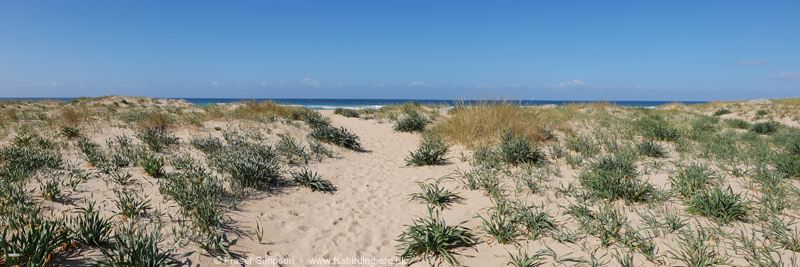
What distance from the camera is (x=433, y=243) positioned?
3016 millimetres

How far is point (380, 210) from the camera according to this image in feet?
13.6

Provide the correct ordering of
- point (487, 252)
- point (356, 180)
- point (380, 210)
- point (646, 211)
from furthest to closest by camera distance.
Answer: point (356, 180) → point (380, 210) → point (646, 211) → point (487, 252)

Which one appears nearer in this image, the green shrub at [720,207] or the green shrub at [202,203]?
the green shrub at [202,203]

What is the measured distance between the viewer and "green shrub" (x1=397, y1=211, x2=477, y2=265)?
297 cm

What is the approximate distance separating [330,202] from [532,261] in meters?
2.62

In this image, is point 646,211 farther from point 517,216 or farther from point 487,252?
point 487,252

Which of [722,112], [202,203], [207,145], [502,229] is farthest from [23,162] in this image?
[722,112]

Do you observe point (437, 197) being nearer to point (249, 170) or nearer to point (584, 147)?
point (249, 170)

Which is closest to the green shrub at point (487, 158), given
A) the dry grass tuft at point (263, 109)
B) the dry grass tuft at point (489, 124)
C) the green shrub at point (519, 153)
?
the green shrub at point (519, 153)

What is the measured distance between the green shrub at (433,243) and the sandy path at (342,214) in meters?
→ 0.17

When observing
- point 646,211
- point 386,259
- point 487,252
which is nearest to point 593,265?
point 487,252

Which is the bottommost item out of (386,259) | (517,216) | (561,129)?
(386,259)

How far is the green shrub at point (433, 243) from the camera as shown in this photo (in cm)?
297

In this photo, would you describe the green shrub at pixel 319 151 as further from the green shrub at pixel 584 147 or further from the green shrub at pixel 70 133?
the green shrub at pixel 584 147
